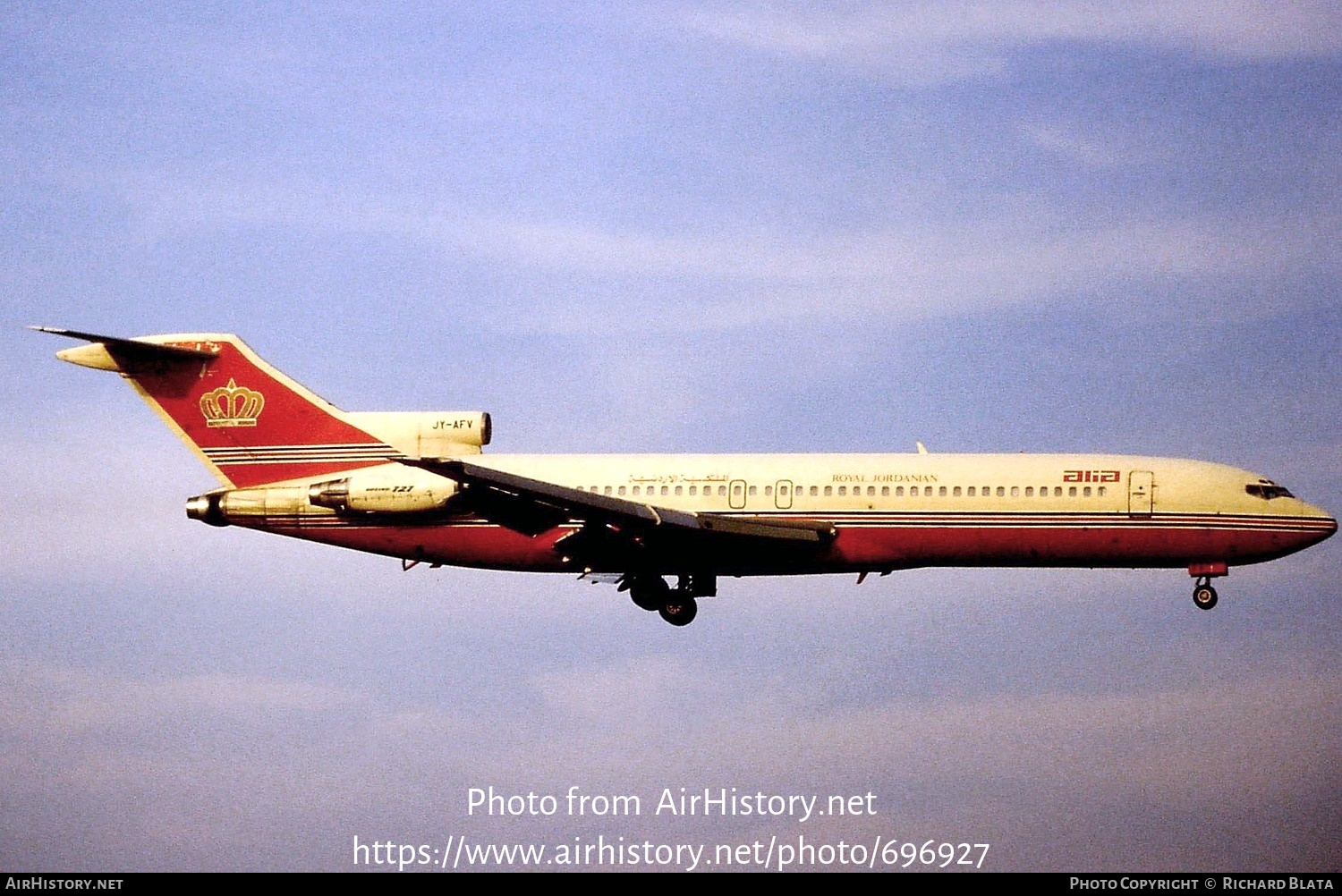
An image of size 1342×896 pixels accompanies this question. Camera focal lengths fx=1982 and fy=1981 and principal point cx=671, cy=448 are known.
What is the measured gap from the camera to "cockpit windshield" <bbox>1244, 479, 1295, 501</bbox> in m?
48.6

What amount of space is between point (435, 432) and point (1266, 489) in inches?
820

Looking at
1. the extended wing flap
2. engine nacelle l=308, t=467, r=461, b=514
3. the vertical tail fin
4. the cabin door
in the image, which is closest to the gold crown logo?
the vertical tail fin

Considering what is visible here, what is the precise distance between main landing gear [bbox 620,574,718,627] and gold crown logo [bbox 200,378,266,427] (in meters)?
10.8

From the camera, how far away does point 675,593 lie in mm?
50625

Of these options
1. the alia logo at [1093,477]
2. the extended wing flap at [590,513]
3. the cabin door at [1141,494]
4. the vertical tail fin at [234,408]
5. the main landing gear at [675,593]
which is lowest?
the main landing gear at [675,593]

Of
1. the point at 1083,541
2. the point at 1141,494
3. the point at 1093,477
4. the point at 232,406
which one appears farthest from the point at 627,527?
the point at 1141,494

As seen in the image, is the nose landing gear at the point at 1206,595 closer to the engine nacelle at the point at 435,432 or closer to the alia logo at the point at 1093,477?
the alia logo at the point at 1093,477

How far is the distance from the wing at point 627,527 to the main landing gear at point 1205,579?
29.5 feet

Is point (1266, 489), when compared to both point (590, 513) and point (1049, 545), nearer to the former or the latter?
point (1049, 545)

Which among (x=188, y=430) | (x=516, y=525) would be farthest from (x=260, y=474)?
(x=516, y=525)

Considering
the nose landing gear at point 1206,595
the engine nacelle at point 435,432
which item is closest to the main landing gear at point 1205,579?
the nose landing gear at point 1206,595

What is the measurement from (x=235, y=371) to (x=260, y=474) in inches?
113

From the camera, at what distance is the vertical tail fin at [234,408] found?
5159cm
